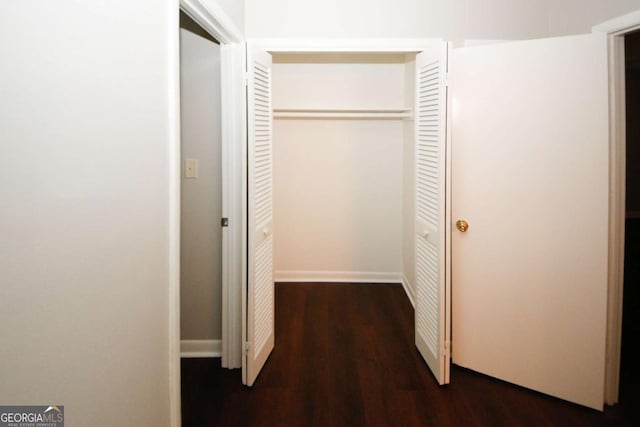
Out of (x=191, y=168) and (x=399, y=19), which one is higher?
(x=399, y=19)

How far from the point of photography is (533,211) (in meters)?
2.48

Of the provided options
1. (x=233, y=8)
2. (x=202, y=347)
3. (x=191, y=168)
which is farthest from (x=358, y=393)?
(x=233, y=8)

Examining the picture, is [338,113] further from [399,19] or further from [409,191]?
[399,19]

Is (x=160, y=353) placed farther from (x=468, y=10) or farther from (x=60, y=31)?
(x=468, y=10)

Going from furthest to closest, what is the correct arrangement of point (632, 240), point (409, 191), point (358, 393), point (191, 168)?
1. point (409, 191)
2. point (632, 240)
3. point (191, 168)
4. point (358, 393)


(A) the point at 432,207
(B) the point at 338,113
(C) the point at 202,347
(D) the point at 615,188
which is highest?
(B) the point at 338,113

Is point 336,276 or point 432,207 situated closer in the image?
point 432,207

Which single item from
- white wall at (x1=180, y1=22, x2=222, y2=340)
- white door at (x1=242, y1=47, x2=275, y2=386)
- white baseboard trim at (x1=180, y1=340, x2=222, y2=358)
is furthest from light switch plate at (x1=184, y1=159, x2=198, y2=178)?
white baseboard trim at (x1=180, y1=340, x2=222, y2=358)

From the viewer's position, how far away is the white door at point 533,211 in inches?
92.0

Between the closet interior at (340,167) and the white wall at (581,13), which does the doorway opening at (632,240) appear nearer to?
the white wall at (581,13)

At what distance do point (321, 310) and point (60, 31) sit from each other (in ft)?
10.3

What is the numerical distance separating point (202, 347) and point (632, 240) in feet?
11.4

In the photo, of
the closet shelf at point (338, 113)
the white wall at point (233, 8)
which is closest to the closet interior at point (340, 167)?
the closet shelf at point (338, 113)

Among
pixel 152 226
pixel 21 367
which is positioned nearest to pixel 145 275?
pixel 152 226
